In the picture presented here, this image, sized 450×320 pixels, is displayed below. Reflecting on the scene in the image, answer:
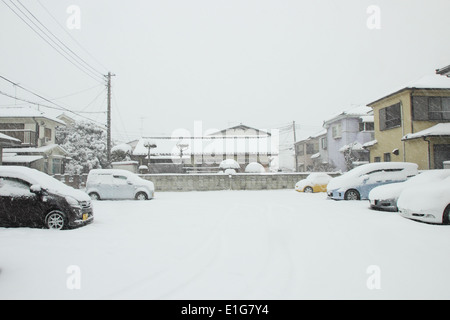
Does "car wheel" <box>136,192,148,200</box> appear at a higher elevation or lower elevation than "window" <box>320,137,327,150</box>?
lower

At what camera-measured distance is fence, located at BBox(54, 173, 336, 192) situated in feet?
70.7

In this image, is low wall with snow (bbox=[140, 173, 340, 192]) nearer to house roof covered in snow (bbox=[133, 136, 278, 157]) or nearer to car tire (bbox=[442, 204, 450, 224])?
house roof covered in snow (bbox=[133, 136, 278, 157])

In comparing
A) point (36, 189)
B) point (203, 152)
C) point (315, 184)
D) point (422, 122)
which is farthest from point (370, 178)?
point (203, 152)

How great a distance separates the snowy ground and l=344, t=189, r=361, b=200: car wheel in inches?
199

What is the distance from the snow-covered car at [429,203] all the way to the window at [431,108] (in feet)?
40.1

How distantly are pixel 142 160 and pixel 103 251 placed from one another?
28.3 m

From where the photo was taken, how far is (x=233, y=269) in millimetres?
4016

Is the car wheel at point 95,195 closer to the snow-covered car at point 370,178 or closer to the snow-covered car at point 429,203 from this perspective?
the snow-covered car at point 370,178

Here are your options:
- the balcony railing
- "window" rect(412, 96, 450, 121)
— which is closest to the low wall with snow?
"window" rect(412, 96, 450, 121)

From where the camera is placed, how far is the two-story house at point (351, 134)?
26.5 m

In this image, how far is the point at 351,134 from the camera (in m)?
27.9

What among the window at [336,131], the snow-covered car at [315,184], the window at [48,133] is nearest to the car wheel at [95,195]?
the snow-covered car at [315,184]
